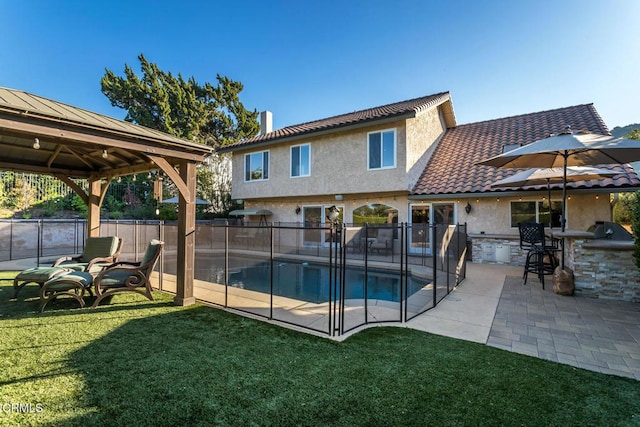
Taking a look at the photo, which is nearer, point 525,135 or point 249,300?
point 249,300

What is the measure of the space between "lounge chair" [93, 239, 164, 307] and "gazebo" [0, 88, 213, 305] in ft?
1.95

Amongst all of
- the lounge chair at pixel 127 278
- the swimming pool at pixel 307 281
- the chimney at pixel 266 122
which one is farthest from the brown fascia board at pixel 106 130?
the chimney at pixel 266 122

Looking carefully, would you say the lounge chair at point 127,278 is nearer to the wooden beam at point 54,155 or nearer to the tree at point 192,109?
the wooden beam at point 54,155

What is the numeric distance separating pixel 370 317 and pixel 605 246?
17.3 ft

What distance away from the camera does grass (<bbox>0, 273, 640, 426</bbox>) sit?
8.30 ft

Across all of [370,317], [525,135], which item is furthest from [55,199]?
[525,135]

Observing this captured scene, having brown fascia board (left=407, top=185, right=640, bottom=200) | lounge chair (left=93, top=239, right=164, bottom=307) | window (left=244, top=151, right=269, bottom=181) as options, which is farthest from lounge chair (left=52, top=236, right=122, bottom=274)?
brown fascia board (left=407, top=185, right=640, bottom=200)

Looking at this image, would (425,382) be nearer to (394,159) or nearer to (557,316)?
(557,316)

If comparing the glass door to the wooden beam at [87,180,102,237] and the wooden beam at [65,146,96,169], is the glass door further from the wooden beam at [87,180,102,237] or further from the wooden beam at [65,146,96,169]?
the wooden beam at [87,180,102,237]

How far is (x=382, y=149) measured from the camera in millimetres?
12633

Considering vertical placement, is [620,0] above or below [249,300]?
above

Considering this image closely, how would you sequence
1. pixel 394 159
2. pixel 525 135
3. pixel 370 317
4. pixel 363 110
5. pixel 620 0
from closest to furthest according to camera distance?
1. pixel 370 317
2. pixel 620 0
3. pixel 394 159
4. pixel 525 135
5. pixel 363 110

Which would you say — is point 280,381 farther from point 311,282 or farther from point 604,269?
point 604,269

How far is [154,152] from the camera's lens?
5.38 metres
